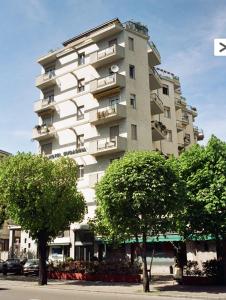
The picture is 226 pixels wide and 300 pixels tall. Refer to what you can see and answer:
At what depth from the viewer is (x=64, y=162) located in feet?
99.0

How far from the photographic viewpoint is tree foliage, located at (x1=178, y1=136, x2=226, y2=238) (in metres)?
23.7

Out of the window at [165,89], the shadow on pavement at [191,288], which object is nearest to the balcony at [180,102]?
the window at [165,89]

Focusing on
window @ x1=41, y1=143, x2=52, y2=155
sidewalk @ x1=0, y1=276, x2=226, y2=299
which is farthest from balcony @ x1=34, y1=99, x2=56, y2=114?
sidewalk @ x1=0, y1=276, x2=226, y2=299

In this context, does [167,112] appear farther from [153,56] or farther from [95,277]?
[95,277]

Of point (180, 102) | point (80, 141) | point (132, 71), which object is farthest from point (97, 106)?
point (180, 102)

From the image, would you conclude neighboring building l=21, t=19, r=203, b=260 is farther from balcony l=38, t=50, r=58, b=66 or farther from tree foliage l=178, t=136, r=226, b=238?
tree foliage l=178, t=136, r=226, b=238

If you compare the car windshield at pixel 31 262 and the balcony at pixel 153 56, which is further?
the balcony at pixel 153 56

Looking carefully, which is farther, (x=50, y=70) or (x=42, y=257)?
(x=50, y=70)

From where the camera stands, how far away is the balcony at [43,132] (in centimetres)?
4503

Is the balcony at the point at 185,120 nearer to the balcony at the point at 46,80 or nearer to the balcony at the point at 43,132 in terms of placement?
the balcony at the point at 46,80

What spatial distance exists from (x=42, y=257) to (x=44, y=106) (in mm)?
21669

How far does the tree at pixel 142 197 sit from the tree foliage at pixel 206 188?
3.96 ft

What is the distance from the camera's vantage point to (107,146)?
1533 inches

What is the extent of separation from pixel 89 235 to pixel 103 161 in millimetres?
7368
